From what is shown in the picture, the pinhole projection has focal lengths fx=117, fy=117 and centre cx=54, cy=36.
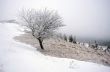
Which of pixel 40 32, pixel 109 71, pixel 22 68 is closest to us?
pixel 22 68

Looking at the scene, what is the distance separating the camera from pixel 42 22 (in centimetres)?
2027

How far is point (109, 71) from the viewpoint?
51.0 feet

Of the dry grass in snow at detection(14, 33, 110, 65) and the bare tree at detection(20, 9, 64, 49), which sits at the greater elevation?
the bare tree at detection(20, 9, 64, 49)

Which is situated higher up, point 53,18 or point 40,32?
point 53,18

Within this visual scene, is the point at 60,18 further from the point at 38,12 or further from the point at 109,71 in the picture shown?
the point at 109,71

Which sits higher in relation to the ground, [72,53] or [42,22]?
[42,22]

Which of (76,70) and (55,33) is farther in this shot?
(55,33)

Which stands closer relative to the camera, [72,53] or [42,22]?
[42,22]

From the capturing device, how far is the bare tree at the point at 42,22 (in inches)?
797

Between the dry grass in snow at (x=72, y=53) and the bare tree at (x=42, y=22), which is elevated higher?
the bare tree at (x=42, y=22)

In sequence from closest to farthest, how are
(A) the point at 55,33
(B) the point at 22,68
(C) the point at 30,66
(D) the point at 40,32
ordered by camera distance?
1. (B) the point at 22,68
2. (C) the point at 30,66
3. (D) the point at 40,32
4. (A) the point at 55,33

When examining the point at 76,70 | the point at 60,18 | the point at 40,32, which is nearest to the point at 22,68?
the point at 76,70

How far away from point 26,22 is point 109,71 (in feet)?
50.4

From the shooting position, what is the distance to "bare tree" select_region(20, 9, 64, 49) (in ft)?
66.4
